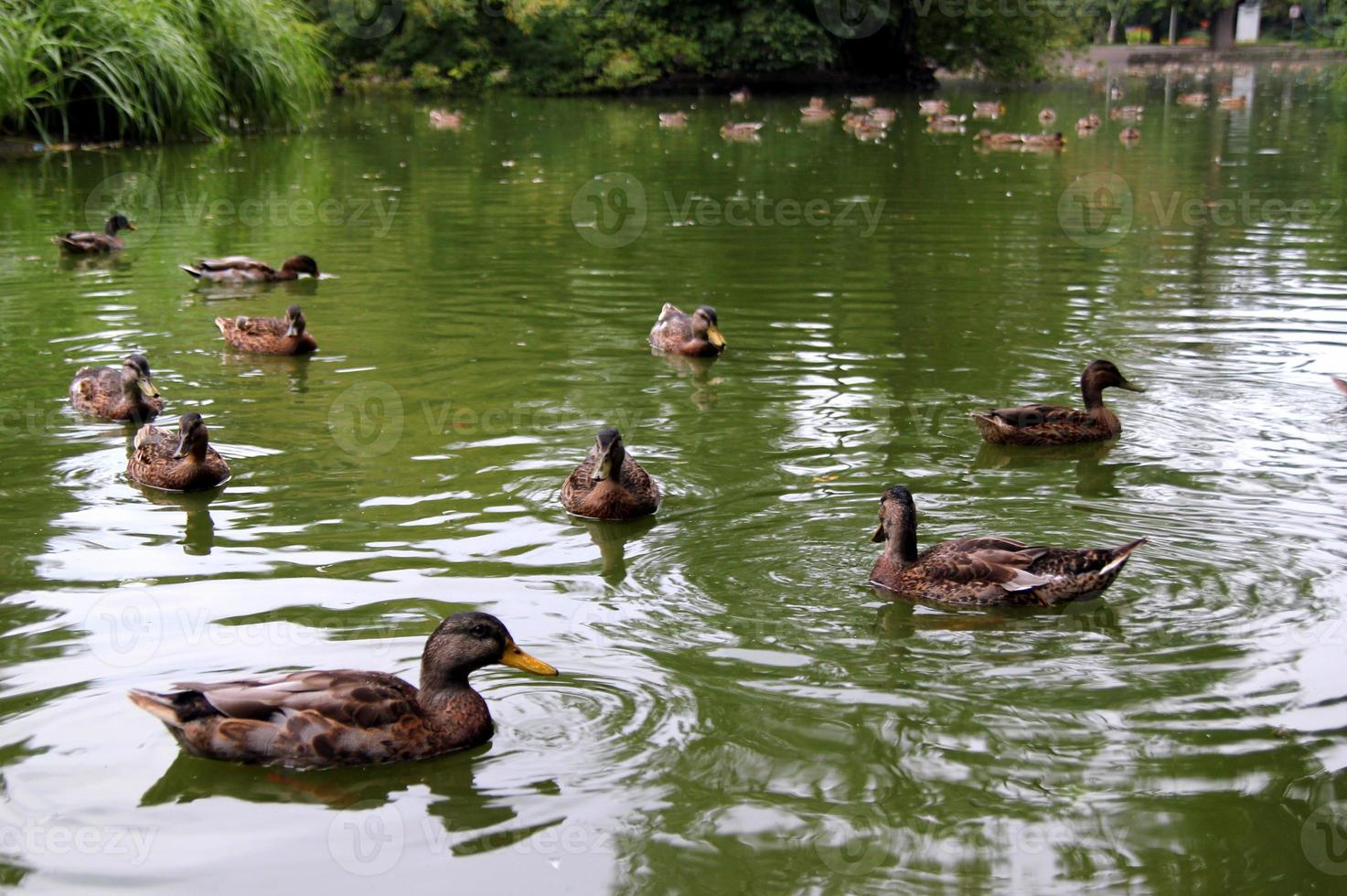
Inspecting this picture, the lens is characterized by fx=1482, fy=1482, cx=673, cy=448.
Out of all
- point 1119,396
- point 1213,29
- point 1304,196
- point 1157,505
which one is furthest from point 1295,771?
point 1213,29

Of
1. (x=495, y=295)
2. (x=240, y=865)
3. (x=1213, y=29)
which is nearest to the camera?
(x=240, y=865)

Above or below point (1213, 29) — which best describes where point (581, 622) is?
below

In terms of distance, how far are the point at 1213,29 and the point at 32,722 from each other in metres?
76.6

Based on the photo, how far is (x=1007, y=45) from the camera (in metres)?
46.2

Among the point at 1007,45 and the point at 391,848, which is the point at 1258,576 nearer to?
the point at 391,848

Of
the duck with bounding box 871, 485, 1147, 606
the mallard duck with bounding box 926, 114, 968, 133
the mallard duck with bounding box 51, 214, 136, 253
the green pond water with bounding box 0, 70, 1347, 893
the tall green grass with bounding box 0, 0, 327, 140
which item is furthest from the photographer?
the mallard duck with bounding box 926, 114, 968, 133

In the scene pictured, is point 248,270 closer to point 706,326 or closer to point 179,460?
point 706,326
